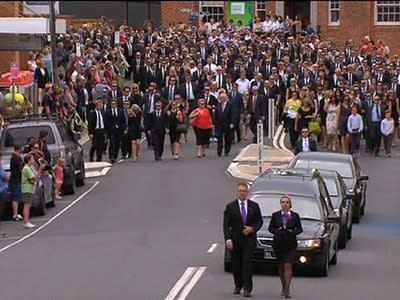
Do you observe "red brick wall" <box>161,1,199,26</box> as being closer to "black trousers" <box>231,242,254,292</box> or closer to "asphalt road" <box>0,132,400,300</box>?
"asphalt road" <box>0,132,400,300</box>

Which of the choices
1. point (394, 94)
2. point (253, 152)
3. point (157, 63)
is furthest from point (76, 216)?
point (157, 63)

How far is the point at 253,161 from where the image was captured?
34844 mm

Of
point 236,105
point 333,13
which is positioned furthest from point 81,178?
point 333,13

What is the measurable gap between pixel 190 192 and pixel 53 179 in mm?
3275

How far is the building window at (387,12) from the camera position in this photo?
70625mm

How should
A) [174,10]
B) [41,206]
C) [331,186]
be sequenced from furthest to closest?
[174,10]
[41,206]
[331,186]

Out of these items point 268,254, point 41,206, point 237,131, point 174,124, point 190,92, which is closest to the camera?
point 268,254

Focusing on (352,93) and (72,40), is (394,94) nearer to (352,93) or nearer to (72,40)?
(352,93)

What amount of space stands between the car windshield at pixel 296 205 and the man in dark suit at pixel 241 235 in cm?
257

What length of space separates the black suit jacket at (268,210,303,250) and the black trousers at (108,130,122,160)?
18805 millimetres

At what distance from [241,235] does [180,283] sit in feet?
4.63

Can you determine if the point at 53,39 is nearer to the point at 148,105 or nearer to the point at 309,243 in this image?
the point at 148,105

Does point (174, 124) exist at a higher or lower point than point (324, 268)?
higher

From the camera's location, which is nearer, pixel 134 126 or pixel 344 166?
pixel 344 166
